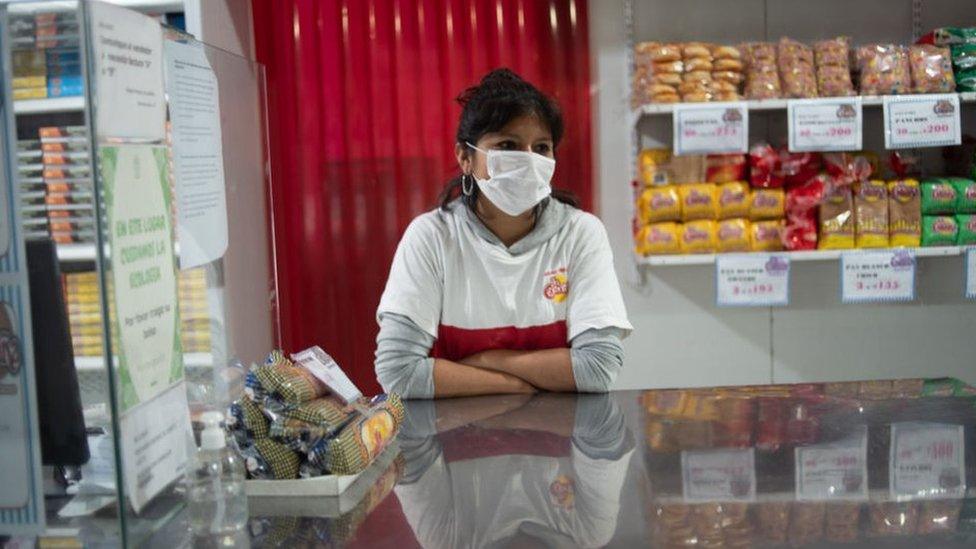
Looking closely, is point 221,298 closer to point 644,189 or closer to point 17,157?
point 17,157

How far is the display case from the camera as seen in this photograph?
0.90 meters

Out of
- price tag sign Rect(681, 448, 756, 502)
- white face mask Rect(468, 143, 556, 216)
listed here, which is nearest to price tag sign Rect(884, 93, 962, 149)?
white face mask Rect(468, 143, 556, 216)

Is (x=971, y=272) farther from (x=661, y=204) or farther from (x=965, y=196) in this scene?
(x=661, y=204)

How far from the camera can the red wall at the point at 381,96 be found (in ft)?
11.5

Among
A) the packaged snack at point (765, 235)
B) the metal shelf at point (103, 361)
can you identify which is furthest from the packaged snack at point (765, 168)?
the metal shelf at point (103, 361)

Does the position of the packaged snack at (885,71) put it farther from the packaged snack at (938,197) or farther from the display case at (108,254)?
the display case at (108,254)

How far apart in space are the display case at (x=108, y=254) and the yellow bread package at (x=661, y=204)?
2.20 m

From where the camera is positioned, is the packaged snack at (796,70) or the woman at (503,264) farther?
the packaged snack at (796,70)

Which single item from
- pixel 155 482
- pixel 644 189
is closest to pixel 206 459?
pixel 155 482

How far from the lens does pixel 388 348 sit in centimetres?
216

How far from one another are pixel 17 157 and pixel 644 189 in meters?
2.62

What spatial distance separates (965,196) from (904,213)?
21cm

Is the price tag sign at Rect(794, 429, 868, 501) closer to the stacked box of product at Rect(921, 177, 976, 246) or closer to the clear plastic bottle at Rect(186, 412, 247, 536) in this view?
the clear plastic bottle at Rect(186, 412, 247, 536)

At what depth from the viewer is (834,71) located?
3172 mm
